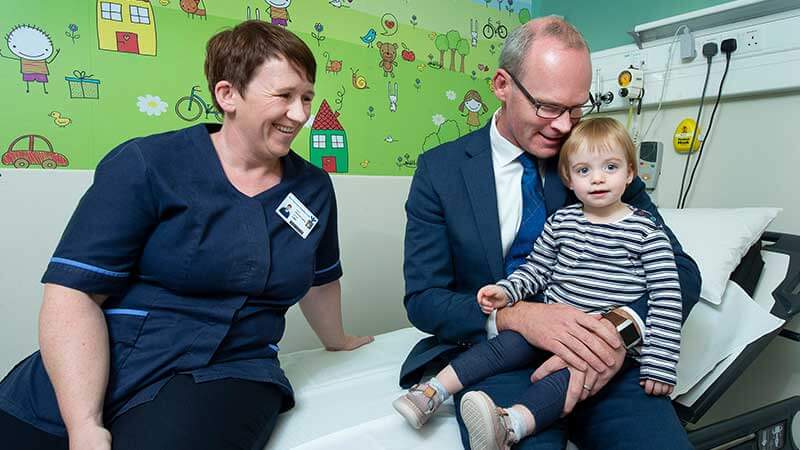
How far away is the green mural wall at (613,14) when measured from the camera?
6.81 feet

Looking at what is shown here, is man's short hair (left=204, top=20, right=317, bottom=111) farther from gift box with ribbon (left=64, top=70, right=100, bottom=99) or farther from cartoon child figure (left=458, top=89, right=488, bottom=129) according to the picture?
cartoon child figure (left=458, top=89, right=488, bottom=129)

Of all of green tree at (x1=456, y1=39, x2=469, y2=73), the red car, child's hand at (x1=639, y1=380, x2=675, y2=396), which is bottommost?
child's hand at (x1=639, y1=380, x2=675, y2=396)

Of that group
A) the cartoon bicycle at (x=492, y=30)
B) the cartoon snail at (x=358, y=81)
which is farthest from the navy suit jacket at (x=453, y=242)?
the cartoon bicycle at (x=492, y=30)

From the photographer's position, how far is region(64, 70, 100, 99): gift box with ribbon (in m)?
1.59

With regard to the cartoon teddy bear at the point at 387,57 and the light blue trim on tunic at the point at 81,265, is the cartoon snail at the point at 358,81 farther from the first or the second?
the light blue trim on tunic at the point at 81,265

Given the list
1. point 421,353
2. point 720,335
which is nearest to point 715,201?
point 720,335

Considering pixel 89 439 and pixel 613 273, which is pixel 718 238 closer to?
pixel 613 273

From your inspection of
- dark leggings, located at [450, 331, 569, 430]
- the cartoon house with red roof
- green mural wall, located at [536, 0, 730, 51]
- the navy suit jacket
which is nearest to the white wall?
green mural wall, located at [536, 0, 730, 51]

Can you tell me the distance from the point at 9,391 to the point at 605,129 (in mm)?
1398

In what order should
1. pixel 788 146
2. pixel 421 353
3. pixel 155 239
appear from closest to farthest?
pixel 155 239 < pixel 421 353 < pixel 788 146

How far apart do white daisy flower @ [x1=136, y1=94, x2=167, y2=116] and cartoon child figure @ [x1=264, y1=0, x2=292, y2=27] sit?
0.55 m

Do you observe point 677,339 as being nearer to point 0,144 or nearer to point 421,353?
point 421,353

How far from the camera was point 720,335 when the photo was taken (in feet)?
4.42

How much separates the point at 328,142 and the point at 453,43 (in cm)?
89
